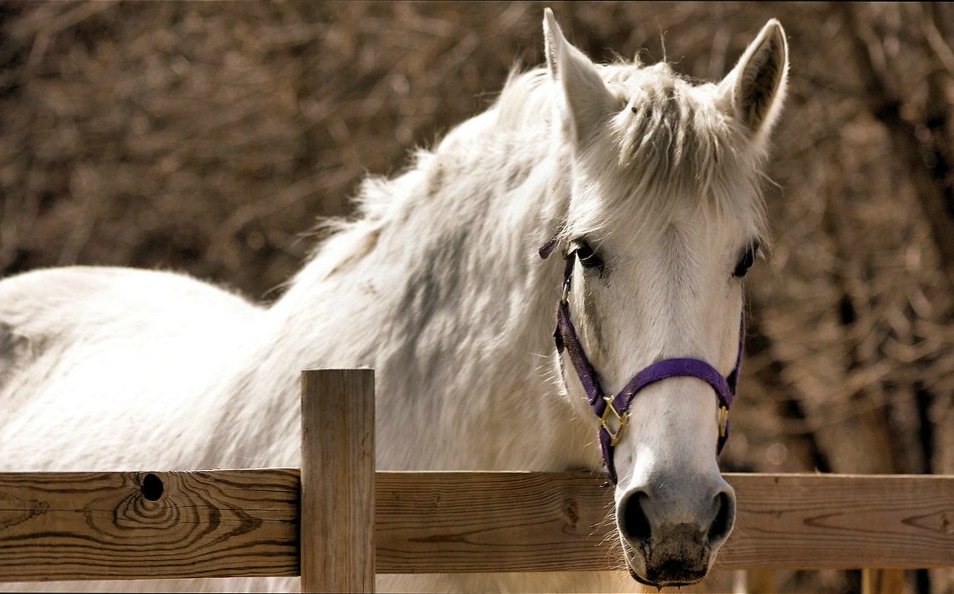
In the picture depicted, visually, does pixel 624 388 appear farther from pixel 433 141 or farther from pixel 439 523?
pixel 433 141

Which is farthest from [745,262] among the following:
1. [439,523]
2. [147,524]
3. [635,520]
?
[147,524]

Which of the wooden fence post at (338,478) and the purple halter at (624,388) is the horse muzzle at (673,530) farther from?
the wooden fence post at (338,478)

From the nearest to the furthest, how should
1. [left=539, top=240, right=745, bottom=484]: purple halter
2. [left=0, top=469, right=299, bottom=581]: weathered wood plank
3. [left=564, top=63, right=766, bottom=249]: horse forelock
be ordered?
1. [left=0, top=469, right=299, bottom=581]: weathered wood plank
2. [left=539, top=240, right=745, bottom=484]: purple halter
3. [left=564, top=63, right=766, bottom=249]: horse forelock

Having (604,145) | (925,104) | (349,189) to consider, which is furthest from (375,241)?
(349,189)

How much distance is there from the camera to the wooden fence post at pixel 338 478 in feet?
6.35

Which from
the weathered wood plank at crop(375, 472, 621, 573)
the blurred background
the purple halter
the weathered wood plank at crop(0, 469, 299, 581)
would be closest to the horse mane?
the purple halter

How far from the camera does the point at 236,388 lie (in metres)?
3.21

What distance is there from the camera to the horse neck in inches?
108

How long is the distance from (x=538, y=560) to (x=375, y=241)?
1.23 metres

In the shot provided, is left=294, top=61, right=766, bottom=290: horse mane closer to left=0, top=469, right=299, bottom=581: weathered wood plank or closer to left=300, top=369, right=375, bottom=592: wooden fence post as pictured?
left=300, top=369, right=375, bottom=592: wooden fence post

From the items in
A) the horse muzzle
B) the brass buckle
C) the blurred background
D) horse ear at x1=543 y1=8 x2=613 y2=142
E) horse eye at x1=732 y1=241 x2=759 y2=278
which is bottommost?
the horse muzzle

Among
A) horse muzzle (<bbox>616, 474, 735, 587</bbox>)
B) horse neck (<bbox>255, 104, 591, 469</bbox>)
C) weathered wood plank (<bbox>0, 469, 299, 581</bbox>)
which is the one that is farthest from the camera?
horse neck (<bbox>255, 104, 591, 469</bbox>)

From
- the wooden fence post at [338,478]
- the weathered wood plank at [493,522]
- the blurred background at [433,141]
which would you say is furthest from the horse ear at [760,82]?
the blurred background at [433,141]

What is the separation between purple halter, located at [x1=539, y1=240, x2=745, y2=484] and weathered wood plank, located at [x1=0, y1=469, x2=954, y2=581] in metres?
0.16
